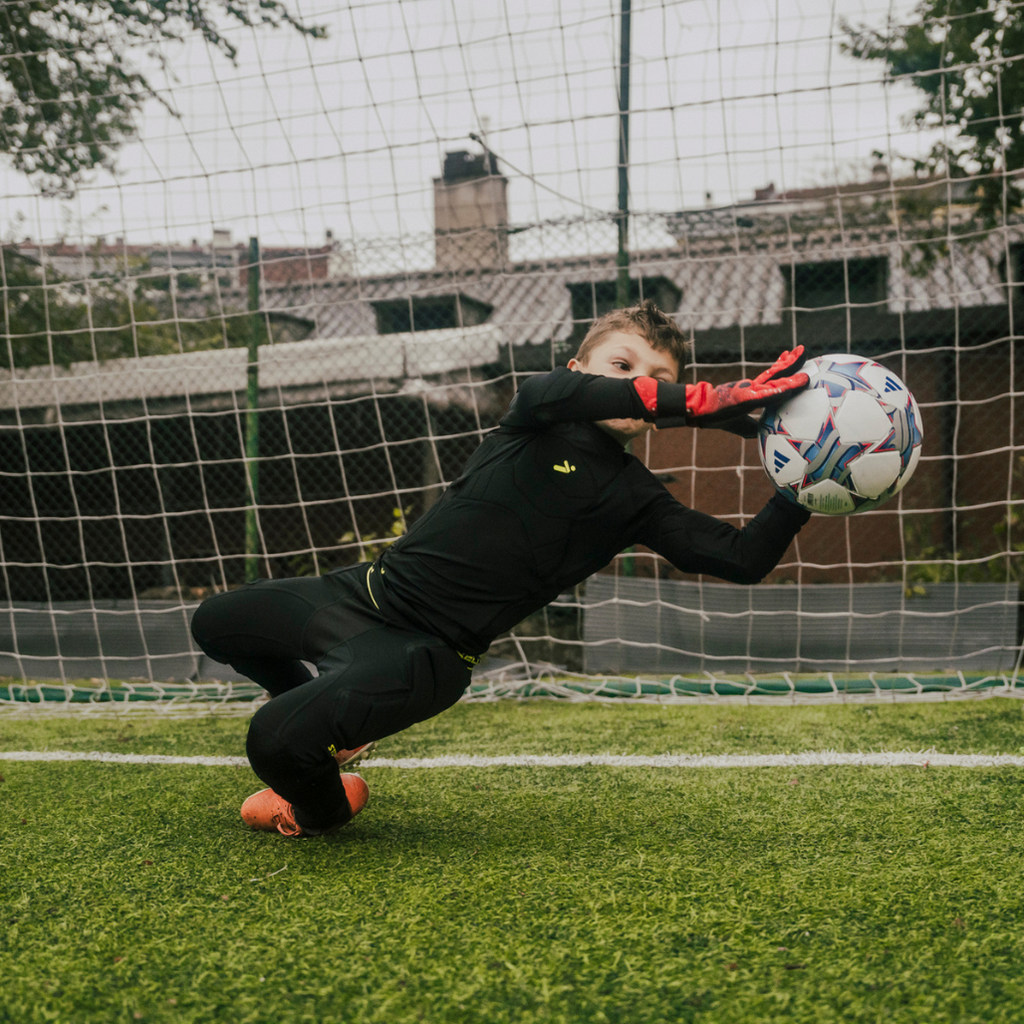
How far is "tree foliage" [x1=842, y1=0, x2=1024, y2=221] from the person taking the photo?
475cm

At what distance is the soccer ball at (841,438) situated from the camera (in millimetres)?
1996

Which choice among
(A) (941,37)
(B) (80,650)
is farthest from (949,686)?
(B) (80,650)

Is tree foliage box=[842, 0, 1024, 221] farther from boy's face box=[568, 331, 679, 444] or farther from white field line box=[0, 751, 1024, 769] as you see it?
boy's face box=[568, 331, 679, 444]

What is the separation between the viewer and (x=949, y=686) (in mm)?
4238

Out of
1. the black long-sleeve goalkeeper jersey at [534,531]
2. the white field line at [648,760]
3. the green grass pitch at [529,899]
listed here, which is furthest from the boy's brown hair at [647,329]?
the white field line at [648,760]

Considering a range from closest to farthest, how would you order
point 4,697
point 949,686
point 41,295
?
point 949,686, point 4,697, point 41,295

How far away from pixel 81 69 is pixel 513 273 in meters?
2.78

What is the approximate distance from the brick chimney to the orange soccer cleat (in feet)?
10.9

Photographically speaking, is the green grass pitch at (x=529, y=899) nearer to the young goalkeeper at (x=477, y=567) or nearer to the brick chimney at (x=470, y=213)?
the young goalkeeper at (x=477, y=567)

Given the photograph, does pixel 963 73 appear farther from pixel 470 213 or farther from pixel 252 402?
pixel 252 402

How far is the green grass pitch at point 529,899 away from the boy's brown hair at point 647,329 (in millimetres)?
1197

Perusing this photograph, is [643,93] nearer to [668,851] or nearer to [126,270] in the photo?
[126,270]

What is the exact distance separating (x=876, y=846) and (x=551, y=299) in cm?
373

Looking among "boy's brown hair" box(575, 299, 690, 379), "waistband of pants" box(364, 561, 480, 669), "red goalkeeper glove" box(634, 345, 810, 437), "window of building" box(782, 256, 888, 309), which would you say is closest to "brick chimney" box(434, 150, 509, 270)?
"window of building" box(782, 256, 888, 309)
